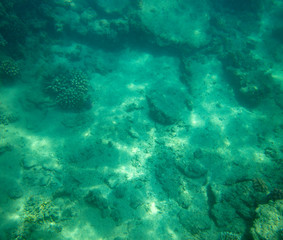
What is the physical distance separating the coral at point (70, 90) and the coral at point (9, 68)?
6.10 ft

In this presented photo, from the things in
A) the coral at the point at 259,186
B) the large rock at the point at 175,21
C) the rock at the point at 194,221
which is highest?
the large rock at the point at 175,21

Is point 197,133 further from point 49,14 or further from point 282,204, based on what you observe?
point 49,14

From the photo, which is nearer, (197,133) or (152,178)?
(152,178)

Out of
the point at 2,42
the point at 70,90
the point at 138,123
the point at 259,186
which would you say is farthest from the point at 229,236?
the point at 2,42

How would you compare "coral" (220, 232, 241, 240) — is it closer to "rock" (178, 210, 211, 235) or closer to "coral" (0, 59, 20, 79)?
"rock" (178, 210, 211, 235)

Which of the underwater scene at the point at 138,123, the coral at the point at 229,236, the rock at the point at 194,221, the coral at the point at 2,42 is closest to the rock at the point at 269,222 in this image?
the underwater scene at the point at 138,123

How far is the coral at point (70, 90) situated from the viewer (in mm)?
8492

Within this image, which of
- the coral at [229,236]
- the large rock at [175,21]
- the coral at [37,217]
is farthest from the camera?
the large rock at [175,21]

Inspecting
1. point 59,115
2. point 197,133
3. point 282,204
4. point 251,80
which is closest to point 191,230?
point 282,204

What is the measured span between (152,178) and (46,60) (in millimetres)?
9298

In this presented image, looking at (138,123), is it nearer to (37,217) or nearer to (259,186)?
(37,217)

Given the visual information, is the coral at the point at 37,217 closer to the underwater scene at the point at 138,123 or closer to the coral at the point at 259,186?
the underwater scene at the point at 138,123

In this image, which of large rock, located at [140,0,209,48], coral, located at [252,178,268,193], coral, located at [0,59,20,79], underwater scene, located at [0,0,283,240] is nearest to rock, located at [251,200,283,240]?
underwater scene, located at [0,0,283,240]

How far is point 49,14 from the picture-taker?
10.7 metres
